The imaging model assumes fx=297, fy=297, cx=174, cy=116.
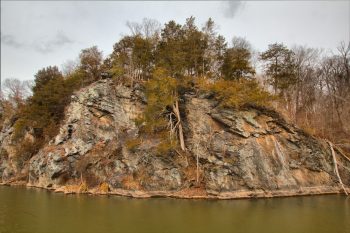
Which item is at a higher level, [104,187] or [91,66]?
[91,66]

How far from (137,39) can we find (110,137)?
45.7 feet

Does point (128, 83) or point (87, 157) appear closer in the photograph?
point (87, 157)

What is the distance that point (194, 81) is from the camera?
35656 mm

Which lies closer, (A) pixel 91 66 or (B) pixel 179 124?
(B) pixel 179 124

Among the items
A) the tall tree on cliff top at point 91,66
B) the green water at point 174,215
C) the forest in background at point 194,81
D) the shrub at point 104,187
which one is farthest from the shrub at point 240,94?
the tall tree on cliff top at point 91,66

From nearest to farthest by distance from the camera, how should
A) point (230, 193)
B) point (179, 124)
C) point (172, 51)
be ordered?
point (230, 193), point (179, 124), point (172, 51)

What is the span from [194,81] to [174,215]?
64.1 feet

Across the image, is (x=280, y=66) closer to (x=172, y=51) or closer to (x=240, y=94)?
(x=240, y=94)

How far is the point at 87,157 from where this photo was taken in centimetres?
3466

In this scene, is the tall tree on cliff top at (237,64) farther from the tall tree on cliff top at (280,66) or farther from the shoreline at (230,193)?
the shoreline at (230,193)

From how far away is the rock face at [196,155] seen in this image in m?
29.0

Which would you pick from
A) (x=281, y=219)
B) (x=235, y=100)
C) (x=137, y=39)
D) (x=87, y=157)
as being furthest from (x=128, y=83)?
(x=281, y=219)

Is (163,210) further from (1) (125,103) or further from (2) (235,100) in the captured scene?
(1) (125,103)

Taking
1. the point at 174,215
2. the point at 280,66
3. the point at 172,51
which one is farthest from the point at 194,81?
the point at 174,215
